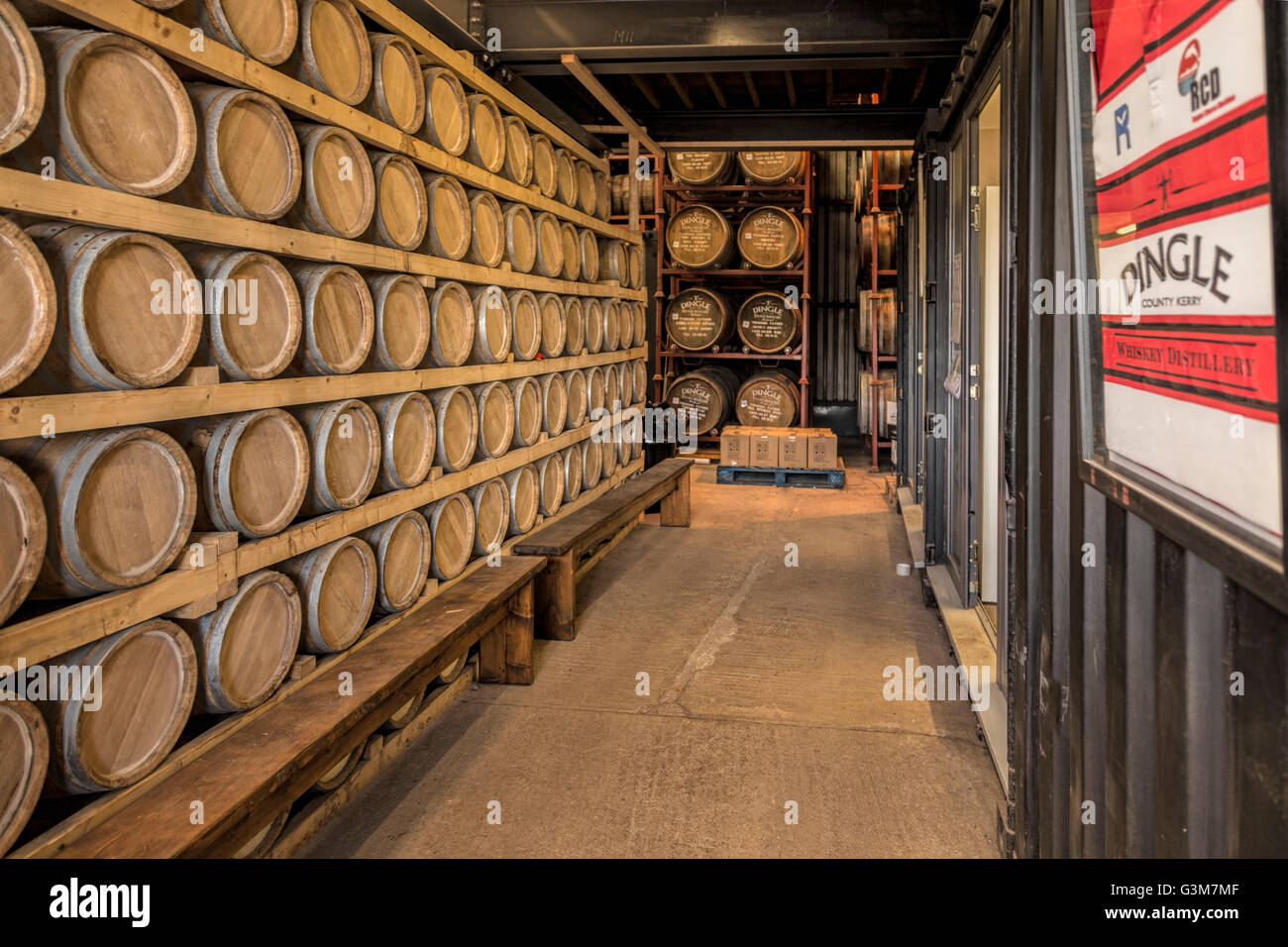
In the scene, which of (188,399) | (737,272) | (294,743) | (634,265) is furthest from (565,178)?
(737,272)

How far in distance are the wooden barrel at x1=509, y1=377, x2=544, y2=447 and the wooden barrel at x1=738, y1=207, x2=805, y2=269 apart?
631 cm

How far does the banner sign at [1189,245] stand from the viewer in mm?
1183

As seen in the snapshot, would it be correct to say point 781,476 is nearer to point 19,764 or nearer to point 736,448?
point 736,448

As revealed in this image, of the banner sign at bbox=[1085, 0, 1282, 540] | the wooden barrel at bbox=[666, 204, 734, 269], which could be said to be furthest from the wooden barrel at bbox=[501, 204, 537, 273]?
the wooden barrel at bbox=[666, 204, 734, 269]

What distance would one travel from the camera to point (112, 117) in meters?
2.48

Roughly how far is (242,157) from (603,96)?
157 inches

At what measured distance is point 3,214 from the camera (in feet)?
7.38

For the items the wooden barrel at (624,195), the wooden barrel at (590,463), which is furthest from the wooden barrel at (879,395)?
the wooden barrel at (590,463)

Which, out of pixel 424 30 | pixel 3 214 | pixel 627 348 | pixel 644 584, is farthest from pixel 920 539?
pixel 3 214

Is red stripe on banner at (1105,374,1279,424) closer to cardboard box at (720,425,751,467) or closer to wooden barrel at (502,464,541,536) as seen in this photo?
wooden barrel at (502,464,541,536)

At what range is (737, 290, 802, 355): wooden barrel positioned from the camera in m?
12.1

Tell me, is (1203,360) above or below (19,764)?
above

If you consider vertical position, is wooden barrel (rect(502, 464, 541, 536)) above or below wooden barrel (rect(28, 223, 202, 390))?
below

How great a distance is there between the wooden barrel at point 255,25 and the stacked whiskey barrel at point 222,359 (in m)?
0.01
